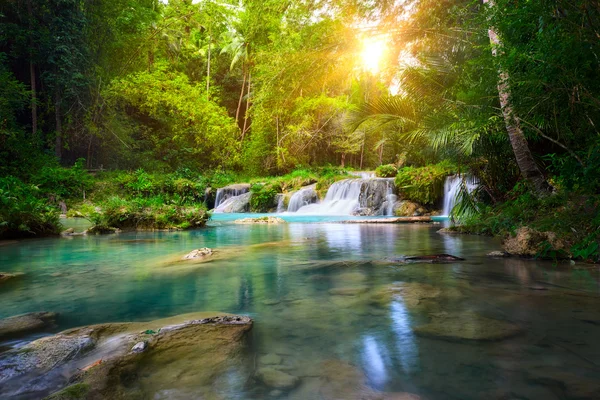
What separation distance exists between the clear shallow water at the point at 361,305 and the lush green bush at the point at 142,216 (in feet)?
11.9

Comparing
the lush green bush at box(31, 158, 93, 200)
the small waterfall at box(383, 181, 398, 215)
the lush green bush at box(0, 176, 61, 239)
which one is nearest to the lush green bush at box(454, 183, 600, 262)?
the small waterfall at box(383, 181, 398, 215)

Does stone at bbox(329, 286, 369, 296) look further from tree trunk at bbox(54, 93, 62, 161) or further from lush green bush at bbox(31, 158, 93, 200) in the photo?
tree trunk at bbox(54, 93, 62, 161)

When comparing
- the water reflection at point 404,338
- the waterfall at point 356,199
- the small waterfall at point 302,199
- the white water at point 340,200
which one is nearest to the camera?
the water reflection at point 404,338

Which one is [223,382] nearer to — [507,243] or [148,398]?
[148,398]

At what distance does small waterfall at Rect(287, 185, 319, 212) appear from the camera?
61.2ft

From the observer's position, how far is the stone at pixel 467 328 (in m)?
2.10

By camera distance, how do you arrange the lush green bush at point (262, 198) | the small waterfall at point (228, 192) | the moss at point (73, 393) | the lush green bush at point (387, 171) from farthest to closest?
the small waterfall at point (228, 192) < the lush green bush at point (262, 198) < the lush green bush at point (387, 171) < the moss at point (73, 393)

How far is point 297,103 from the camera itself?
24.6m

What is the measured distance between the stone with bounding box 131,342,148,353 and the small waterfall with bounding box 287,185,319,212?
16.6 m

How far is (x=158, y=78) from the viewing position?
88.0 feet

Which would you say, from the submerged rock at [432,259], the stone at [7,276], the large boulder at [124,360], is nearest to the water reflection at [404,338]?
the large boulder at [124,360]

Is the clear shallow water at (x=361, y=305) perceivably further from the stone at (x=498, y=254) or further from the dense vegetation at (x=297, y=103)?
the dense vegetation at (x=297, y=103)

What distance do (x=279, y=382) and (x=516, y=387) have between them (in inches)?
39.8

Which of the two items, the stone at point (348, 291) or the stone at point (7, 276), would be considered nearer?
the stone at point (348, 291)
